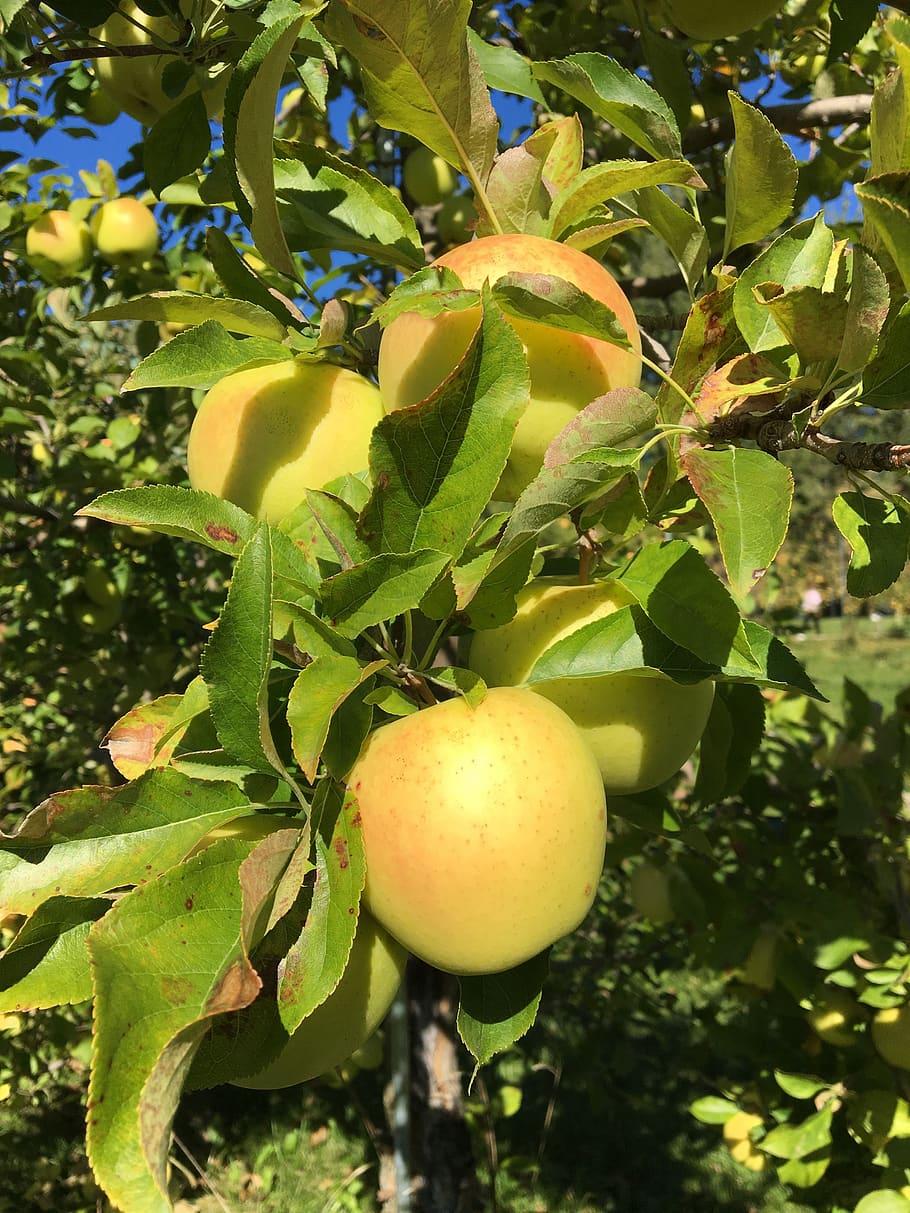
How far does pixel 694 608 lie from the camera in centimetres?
66

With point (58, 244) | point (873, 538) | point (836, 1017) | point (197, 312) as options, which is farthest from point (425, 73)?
point (58, 244)

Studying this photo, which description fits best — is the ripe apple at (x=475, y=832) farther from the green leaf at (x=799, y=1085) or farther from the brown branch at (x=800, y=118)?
the green leaf at (x=799, y=1085)

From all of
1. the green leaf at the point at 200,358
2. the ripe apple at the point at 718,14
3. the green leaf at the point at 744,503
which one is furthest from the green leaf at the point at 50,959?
the ripe apple at the point at 718,14

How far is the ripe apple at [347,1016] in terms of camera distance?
69 centimetres

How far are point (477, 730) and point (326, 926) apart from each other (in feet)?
0.53

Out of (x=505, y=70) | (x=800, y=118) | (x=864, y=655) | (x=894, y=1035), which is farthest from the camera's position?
(x=864, y=655)

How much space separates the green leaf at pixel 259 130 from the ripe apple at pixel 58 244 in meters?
1.79

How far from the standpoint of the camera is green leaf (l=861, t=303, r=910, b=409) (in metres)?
0.65

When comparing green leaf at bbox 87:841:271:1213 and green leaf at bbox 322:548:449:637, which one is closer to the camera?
green leaf at bbox 87:841:271:1213

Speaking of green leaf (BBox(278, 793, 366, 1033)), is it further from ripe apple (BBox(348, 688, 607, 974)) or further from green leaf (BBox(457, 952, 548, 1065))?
green leaf (BBox(457, 952, 548, 1065))

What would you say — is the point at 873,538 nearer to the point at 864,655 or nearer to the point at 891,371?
the point at 891,371

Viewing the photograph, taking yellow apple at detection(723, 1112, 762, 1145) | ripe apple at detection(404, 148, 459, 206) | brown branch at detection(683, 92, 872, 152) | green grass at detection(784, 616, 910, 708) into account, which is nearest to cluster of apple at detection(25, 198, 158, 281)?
ripe apple at detection(404, 148, 459, 206)

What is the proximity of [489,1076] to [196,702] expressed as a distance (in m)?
3.19

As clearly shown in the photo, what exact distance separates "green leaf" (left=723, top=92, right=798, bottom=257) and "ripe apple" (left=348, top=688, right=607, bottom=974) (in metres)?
0.47
